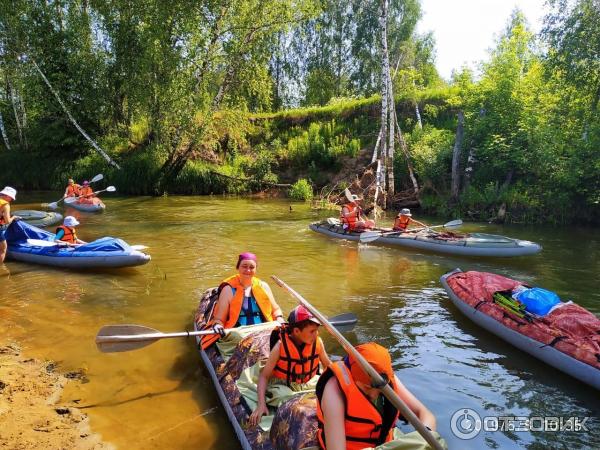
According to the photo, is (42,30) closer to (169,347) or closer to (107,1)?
(107,1)

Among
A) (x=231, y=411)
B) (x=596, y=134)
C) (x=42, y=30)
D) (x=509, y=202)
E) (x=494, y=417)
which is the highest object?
(x=42, y=30)

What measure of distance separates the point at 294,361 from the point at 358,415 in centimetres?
111

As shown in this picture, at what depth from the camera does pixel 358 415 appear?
7.80 feet

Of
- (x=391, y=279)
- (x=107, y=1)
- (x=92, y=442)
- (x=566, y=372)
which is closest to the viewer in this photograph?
(x=92, y=442)

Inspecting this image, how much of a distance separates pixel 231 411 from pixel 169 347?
73.3 inches

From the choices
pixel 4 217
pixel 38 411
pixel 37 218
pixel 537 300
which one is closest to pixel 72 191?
pixel 37 218

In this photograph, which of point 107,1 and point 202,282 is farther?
point 107,1

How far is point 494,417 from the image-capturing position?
4.08 metres

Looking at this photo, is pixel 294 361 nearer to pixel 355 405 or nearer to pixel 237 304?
pixel 355 405

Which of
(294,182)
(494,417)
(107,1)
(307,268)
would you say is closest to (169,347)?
(494,417)

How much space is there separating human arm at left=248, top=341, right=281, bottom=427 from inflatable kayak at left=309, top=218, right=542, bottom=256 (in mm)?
6999

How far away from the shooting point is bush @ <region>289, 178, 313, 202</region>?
19.6 meters

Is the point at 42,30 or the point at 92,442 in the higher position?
the point at 42,30

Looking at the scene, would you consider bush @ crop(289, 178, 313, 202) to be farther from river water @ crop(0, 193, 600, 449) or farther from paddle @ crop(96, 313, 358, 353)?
paddle @ crop(96, 313, 358, 353)
